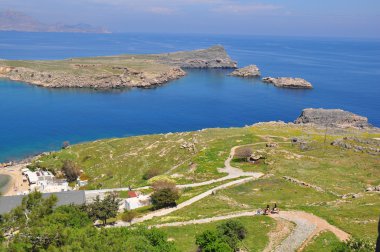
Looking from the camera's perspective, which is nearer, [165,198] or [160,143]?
[165,198]

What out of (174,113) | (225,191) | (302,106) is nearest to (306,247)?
(225,191)

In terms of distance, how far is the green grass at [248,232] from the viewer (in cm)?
3234

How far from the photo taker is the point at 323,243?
3209cm

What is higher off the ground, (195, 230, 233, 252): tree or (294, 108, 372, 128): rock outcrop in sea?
(195, 230, 233, 252): tree

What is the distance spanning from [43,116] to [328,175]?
364ft

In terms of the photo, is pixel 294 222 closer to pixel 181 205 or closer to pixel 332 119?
pixel 181 205

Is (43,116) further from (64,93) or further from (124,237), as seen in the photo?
(124,237)

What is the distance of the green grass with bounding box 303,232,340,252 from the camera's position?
102ft

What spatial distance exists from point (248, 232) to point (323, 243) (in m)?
6.46

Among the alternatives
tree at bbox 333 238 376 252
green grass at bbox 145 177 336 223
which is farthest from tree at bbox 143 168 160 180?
tree at bbox 333 238 376 252

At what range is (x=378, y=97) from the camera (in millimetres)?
179375

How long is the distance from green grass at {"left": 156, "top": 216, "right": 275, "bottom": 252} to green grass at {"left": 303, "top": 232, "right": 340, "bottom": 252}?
3772 millimetres

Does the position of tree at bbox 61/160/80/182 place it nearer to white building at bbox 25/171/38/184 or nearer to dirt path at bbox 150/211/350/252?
white building at bbox 25/171/38/184

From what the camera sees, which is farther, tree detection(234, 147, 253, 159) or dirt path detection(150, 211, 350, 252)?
tree detection(234, 147, 253, 159)
